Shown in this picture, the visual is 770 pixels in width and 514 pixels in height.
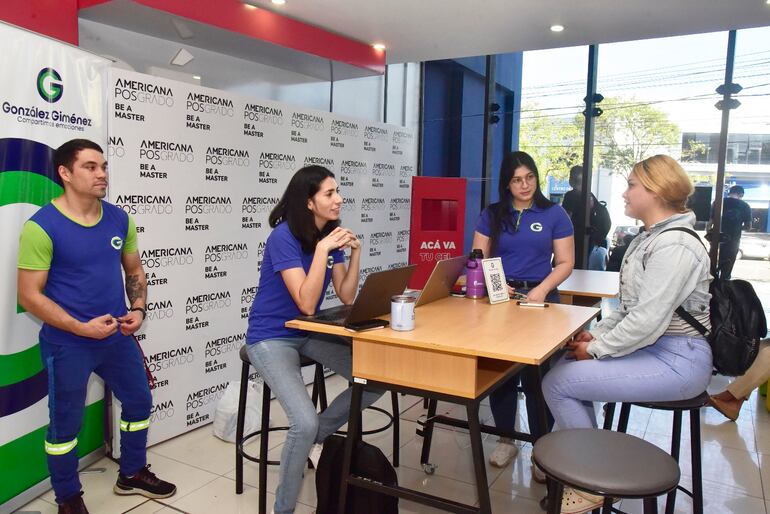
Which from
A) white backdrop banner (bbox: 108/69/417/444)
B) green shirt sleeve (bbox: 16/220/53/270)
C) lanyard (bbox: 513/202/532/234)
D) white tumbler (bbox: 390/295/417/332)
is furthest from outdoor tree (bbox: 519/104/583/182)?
green shirt sleeve (bbox: 16/220/53/270)

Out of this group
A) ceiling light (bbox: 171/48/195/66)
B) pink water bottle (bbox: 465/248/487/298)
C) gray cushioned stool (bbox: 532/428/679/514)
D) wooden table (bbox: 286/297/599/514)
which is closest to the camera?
gray cushioned stool (bbox: 532/428/679/514)

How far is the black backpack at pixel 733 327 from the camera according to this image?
1.98 meters

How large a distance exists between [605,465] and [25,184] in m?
2.41

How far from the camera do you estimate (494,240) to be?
3006 millimetres

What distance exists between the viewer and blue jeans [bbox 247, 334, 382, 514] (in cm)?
212

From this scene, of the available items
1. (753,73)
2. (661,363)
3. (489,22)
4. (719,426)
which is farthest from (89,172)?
(753,73)

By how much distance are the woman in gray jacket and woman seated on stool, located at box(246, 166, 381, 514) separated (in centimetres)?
80

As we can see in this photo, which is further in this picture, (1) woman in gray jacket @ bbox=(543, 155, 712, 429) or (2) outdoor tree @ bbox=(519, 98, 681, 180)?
(2) outdoor tree @ bbox=(519, 98, 681, 180)

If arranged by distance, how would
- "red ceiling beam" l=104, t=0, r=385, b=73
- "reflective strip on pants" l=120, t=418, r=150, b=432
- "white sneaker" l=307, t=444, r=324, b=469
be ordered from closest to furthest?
"white sneaker" l=307, t=444, r=324, b=469 < "reflective strip on pants" l=120, t=418, r=150, b=432 < "red ceiling beam" l=104, t=0, r=385, b=73

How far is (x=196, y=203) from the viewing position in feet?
10.8

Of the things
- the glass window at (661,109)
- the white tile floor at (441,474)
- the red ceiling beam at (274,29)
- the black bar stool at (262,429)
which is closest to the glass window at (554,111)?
the glass window at (661,109)

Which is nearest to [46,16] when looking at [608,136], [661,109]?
[608,136]

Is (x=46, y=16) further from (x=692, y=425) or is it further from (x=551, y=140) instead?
(x=551, y=140)

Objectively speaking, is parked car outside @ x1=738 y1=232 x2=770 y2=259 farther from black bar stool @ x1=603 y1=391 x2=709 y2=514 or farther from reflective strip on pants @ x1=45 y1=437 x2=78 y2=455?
reflective strip on pants @ x1=45 y1=437 x2=78 y2=455
